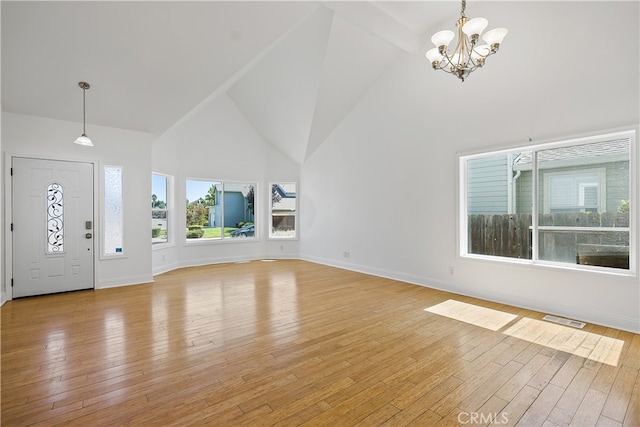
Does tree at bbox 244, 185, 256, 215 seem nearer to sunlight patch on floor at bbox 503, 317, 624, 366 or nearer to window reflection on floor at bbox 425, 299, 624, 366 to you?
window reflection on floor at bbox 425, 299, 624, 366

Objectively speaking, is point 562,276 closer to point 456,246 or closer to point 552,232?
point 552,232

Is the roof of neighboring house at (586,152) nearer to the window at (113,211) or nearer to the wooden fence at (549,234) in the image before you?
the wooden fence at (549,234)

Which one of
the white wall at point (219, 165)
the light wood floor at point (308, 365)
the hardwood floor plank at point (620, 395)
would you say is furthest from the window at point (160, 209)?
the hardwood floor plank at point (620, 395)

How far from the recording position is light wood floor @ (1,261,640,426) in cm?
201

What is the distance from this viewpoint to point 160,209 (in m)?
6.78

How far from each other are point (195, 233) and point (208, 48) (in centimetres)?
454

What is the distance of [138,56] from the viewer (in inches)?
156

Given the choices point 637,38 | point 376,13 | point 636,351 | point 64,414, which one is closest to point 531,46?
point 637,38

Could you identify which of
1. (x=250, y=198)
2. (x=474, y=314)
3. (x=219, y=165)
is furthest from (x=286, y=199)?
(x=474, y=314)

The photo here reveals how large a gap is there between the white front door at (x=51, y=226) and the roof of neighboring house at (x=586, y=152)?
688 centimetres

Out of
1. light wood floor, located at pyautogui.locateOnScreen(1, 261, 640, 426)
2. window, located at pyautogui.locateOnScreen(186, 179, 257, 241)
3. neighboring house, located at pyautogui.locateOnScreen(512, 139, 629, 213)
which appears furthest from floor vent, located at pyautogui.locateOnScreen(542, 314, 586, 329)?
window, located at pyautogui.locateOnScreen(186, 179, 257, 241)

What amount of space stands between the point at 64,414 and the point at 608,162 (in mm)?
5644

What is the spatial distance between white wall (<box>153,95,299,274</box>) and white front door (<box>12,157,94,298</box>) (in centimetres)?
142

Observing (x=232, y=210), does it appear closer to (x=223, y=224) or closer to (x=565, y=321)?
(x=223, y=224)
